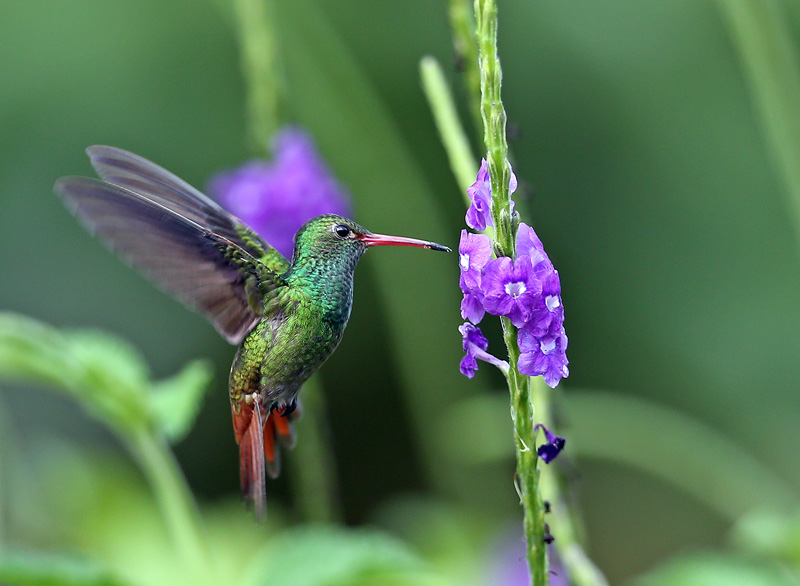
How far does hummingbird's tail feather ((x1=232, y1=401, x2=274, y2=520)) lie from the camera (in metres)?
1.44

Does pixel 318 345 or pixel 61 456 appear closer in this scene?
pixel 318 345

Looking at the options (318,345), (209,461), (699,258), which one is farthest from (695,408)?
(318,345)

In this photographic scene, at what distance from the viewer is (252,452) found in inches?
61.0

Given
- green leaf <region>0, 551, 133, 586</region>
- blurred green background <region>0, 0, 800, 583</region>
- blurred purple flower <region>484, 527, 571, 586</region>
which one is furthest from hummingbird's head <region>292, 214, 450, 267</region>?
blurred green background <region>0, 0, 800, 583</region>

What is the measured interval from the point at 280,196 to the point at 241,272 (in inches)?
38.4

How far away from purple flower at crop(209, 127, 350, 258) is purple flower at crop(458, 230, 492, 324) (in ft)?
4.61

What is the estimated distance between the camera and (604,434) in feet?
9.29

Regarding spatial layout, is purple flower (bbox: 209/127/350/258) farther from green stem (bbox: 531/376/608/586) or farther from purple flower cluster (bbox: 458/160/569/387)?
purple flower cluster (bbox: 458/160/569/387)

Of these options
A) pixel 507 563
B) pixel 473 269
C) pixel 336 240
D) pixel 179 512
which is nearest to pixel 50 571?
pixel 179 512

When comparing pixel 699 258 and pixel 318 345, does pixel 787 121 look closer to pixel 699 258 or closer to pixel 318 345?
pixel 318 345

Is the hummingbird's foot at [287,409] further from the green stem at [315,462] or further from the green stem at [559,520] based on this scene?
the green stem at [315,462]

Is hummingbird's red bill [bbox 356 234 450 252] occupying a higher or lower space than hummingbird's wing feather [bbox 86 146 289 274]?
lower

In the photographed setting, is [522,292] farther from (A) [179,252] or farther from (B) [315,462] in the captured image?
(B) [315,462]

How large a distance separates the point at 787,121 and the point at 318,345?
1.03 m
